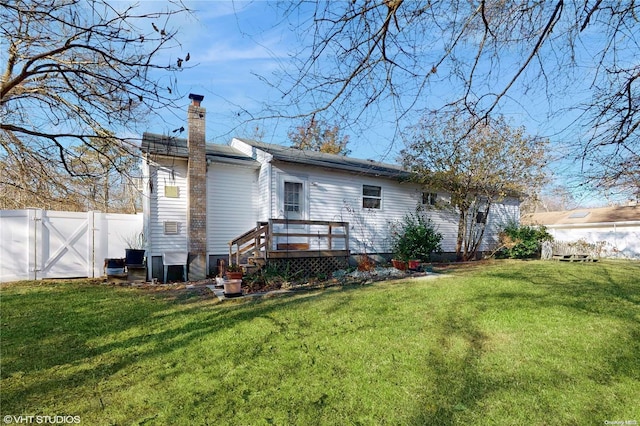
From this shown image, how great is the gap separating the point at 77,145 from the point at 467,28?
18.6 ft

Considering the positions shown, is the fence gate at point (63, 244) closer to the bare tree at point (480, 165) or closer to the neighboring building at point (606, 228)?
the bare tree at point (480, 165)

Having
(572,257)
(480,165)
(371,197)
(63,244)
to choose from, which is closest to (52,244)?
(63,244)

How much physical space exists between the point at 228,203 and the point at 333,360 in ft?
27.5

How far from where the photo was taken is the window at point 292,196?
36.4 feet

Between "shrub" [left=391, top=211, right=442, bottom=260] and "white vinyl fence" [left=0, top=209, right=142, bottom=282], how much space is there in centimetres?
1009

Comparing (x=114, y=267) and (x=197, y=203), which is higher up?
(x=197, y=203)

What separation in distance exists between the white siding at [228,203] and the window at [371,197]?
4.16m

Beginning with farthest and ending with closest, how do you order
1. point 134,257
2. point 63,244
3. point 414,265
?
point 414,265, point 134,257, point 63,244

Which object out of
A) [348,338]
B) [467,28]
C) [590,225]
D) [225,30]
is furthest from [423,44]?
[590,225]

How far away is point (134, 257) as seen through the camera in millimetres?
9562

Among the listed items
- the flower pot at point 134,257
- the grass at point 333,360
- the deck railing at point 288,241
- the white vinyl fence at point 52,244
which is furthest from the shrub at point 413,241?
the white vinyl fence at point 52,244

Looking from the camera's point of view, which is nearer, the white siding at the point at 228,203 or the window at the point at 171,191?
the window at the point at 171,191

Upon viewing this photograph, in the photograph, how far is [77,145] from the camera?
5.08 meters

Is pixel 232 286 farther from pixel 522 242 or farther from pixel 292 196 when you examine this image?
pixel 522 242
